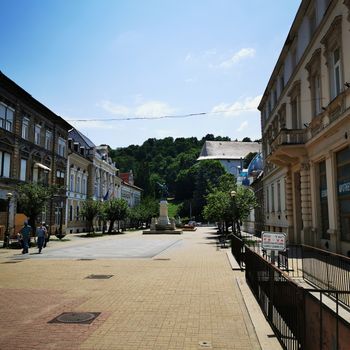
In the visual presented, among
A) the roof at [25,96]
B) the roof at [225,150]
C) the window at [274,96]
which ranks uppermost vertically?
the roof at [225,150]

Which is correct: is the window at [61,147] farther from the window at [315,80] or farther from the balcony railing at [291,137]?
the window at [315,80]

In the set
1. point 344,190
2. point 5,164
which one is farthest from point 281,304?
point 5,164

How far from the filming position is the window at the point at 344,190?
1656cm

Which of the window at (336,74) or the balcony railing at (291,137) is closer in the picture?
the window at (336,74)

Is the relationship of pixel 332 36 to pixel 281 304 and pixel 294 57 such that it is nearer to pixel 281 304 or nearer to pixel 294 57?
pixel 294 57

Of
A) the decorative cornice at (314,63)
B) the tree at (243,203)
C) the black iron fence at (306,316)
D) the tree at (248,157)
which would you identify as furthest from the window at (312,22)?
the tree at (248,157)

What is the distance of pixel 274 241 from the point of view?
983 cm

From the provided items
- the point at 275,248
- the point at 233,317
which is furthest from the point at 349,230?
Answer: the point at 233,317

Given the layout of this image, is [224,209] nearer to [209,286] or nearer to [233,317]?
[209,286]

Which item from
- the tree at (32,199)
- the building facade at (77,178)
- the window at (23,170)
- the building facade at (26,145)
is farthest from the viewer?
the building facade at (77,178)

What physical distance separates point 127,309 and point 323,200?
1463 cm

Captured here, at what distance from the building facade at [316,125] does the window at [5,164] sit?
22678 mm

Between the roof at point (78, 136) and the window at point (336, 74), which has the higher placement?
the roof at point (78, 136)

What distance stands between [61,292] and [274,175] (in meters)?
25.7
